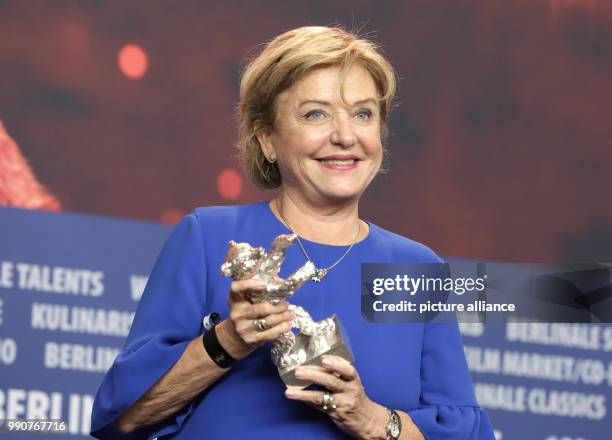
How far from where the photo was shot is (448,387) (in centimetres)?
210

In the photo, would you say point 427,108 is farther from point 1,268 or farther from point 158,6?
point 1,268

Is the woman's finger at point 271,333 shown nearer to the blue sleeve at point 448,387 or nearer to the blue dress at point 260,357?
the blue dress at point 260,357

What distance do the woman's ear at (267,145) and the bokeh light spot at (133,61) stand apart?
5.36 feet

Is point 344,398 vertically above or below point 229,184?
below

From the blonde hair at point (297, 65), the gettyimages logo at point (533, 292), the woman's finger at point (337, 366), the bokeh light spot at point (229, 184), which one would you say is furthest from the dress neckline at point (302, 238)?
the bokeh light spot at point (229, 184)

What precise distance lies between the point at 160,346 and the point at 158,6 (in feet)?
6.81

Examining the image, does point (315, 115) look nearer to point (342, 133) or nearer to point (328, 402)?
point (342, 133)

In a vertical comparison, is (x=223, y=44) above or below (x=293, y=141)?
above

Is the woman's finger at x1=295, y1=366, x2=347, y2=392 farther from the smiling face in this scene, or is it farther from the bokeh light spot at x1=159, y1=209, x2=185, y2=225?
the bokeh light spot at x1=159, y1=209, x2=185, y2=225

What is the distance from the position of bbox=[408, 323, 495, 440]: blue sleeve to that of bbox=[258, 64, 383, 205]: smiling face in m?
0.31

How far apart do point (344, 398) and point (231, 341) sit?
207 millimetres

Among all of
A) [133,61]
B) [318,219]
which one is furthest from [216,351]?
[133,61]

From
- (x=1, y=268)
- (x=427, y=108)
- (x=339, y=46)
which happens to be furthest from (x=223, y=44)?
(x=339, y=46)

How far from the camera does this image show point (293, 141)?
6.86ft
